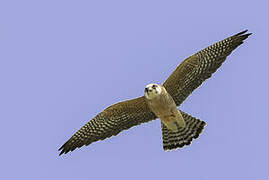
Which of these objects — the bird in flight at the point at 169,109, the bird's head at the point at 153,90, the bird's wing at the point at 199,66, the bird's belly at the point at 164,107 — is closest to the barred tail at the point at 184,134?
the bird in flight at the point at 169,109

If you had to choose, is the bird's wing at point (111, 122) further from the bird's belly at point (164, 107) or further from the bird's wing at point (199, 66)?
the bird's wing at point (199, 66)

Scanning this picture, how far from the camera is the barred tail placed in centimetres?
1691

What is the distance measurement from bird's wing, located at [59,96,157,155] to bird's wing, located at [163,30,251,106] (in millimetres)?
942

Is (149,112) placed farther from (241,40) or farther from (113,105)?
(241,40)

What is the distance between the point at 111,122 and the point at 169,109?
1779 mm

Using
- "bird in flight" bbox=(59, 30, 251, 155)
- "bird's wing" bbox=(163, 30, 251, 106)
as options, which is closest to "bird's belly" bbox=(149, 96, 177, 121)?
"bird in flight" bbox=(59, 30, 251, 155)

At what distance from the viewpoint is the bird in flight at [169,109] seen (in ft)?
52.5

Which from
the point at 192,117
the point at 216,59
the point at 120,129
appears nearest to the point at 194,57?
the point at 216,59

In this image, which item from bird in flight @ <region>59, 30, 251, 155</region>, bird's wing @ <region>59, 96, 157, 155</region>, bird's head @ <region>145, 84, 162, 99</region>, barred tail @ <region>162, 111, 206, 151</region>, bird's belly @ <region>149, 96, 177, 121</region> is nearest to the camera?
bird's head @ <region>145, 84, 162, 99</region>

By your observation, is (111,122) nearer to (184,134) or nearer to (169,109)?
(169,109)

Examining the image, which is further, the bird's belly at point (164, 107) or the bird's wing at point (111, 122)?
the bird's wing at point (111, 122)

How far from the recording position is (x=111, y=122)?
1703 centimetres

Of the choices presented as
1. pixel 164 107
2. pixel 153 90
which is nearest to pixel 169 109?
pixel 164 107

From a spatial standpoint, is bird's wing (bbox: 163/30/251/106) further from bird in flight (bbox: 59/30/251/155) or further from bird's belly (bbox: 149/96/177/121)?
bird's belly (bbox: 149/96/177/121)
